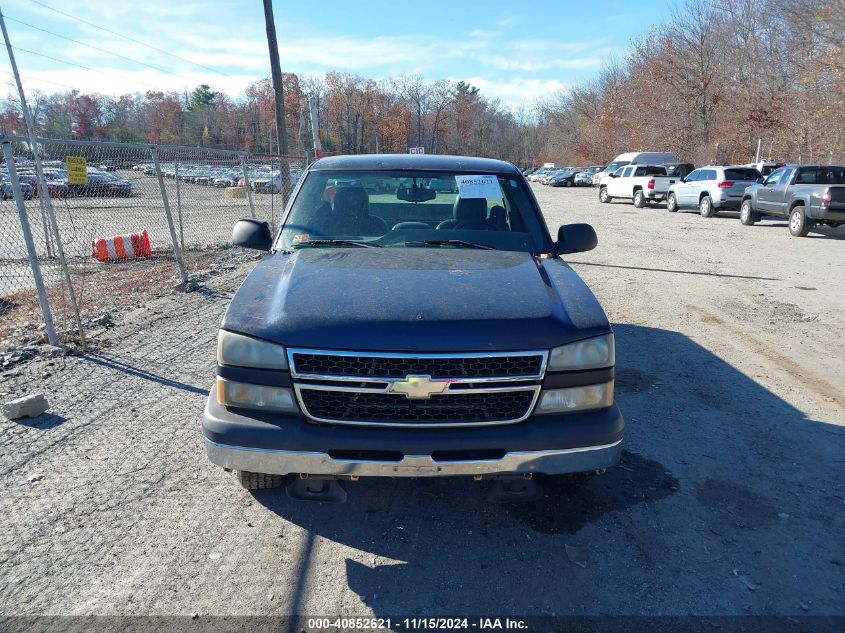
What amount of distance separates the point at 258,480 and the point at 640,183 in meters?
26.0

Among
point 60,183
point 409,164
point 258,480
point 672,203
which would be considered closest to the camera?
point 258,480

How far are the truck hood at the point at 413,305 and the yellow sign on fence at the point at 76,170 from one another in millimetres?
4003

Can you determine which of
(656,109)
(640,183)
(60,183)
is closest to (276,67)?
(60,183)

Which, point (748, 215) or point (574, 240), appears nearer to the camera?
point (574, 240)

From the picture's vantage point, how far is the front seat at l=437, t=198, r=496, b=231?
395 cm

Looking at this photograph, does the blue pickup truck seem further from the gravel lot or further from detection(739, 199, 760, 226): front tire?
detection(739, 199, 760, 226): front tire

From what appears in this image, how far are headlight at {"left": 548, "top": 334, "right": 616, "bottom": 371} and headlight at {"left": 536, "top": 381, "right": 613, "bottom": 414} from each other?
0.34 ft

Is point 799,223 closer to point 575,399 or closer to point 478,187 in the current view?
point 478,187

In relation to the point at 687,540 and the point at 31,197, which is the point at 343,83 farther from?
the point at 687,540

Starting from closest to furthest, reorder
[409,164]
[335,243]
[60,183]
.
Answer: [335,243] → [409,164] → [60,183]

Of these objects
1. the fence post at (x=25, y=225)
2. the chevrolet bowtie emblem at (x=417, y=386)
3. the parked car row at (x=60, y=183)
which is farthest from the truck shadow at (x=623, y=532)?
the parked car row at (x=60, y=183)

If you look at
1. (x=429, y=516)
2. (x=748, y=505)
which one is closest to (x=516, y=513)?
(x=429, y=516)

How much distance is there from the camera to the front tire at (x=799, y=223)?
1439 centimetres

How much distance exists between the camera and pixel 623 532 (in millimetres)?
2908
